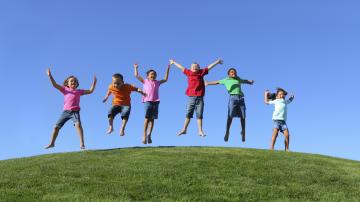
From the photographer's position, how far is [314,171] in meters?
15.8

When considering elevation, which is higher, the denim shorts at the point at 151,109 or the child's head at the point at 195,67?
the child's head at the point at 195,67

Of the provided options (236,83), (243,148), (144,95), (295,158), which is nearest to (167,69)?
(144,95)

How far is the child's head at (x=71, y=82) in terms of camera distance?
19.2m

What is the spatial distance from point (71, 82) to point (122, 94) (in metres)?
1.94

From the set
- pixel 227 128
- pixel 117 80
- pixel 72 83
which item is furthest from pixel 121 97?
pixel 227 128

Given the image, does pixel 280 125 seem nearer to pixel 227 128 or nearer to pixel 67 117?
pixel 227 128

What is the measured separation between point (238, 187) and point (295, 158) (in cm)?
487

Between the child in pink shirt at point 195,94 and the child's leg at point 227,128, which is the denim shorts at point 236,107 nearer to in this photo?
the child's leg at point 227,128

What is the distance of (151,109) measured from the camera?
19750mm

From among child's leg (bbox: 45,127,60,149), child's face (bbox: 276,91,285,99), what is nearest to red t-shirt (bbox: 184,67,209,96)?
child's face (bbox: 276,91,285,99)

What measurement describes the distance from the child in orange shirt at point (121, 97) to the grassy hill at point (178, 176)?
1.87 m

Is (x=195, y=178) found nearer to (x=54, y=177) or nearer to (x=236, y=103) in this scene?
(x=54, y=177)

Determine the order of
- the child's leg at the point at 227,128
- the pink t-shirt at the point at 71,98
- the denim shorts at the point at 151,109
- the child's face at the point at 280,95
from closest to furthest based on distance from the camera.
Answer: the pink t-shirt at the point at 71,98
the denim shorts at the point at 151,109
the child's leg at the point at 227,128
the child's face at the point at 280,95

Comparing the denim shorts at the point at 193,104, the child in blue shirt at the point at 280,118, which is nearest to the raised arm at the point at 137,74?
the denim shorts at the point at 193,104
